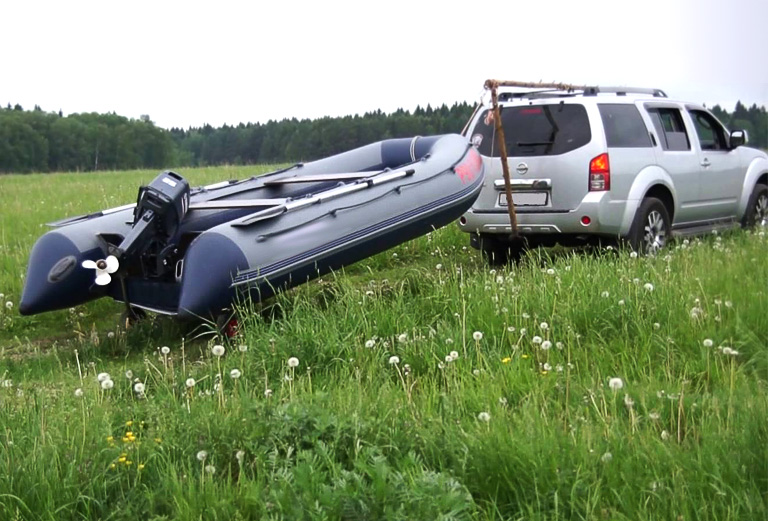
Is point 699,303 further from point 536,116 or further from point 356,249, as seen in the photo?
point 536,116

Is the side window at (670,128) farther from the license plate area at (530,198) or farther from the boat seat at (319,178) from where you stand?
the boat seat at (319,178)

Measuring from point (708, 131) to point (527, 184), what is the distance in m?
3.06

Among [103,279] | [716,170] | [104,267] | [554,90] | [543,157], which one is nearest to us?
[103,279]

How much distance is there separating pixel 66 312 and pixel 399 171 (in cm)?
330

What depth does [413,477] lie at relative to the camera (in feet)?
9.19

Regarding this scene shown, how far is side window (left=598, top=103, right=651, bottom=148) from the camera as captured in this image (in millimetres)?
7973

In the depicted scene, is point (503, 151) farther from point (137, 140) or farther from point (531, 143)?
point (137, 140)

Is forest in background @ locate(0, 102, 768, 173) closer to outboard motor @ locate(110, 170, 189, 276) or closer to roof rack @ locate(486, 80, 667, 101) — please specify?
roof rack @ locate(486, 80, 667, 101)

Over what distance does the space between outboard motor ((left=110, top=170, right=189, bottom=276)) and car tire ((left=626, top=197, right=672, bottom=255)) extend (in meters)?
4.26

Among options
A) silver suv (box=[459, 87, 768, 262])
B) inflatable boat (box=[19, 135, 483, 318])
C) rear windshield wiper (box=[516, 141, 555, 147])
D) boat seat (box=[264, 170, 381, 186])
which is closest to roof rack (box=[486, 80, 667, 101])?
silver suv (box=[459, 87, 768, 262])

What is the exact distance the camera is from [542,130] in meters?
8.05

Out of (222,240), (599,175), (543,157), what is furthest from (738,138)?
(222,240)

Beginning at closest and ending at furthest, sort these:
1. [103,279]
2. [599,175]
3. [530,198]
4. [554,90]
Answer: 1. [103,279]
2. [599,175]
3. [530,198]
4. [554,90]

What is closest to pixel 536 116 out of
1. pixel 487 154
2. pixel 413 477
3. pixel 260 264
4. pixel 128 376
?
pixel 487 154
